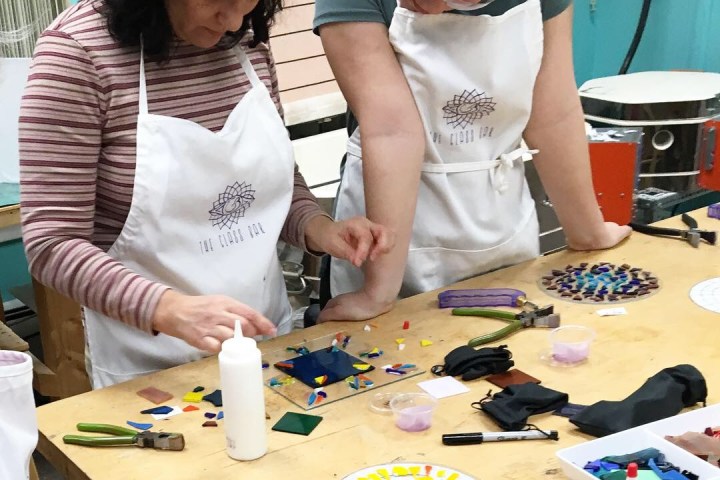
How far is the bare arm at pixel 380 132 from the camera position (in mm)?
1395

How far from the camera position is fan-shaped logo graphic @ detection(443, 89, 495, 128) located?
1460 mm

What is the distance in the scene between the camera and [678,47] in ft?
9.44

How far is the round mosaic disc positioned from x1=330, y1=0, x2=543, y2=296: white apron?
0.39ft

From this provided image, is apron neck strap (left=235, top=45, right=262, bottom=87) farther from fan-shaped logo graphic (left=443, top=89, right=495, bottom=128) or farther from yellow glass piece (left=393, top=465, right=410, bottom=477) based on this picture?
yellow glass piece (left=393, top=465, right=410, bottom=477)

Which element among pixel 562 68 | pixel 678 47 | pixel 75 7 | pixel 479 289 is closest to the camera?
pixel 75 7

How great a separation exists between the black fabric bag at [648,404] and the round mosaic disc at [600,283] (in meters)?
0.33

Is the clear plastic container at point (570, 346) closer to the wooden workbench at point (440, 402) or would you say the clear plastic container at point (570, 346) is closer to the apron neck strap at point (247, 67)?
the wooden workbench at point (440, 402)

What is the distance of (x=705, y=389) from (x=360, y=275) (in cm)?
66

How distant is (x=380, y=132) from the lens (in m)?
1.42

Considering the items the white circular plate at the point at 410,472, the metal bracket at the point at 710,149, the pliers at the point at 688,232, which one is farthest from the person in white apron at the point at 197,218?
the metal bracket at the point at 710,149

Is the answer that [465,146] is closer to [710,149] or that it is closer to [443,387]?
[443,387]

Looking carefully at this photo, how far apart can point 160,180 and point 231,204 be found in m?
0.12

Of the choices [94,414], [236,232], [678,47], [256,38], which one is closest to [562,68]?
[256,38]

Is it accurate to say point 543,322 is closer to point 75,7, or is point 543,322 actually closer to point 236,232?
point 236,232
